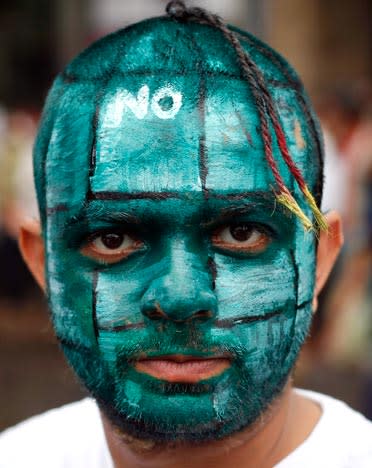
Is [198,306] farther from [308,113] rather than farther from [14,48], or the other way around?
[14,48]

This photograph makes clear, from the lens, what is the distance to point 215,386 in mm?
2172

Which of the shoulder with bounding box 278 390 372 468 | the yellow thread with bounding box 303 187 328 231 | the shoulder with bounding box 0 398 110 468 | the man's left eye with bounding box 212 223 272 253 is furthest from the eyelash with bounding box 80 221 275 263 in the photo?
the shoulder with bounding box 0 398 110 468

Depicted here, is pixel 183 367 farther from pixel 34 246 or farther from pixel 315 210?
pixel 34 246

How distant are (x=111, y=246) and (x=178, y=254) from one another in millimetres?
182

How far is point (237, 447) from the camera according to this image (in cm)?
234

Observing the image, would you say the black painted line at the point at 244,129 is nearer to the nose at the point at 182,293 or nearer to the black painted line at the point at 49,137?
the nose at the point at 182,293

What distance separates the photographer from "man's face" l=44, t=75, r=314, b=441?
7.07 feet

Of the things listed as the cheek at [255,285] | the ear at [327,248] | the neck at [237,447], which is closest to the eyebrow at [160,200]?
the cheek at [255,285]

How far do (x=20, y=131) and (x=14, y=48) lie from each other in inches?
154

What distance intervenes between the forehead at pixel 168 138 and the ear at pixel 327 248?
319 mm

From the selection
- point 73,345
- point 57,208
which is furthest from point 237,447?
point 57,208

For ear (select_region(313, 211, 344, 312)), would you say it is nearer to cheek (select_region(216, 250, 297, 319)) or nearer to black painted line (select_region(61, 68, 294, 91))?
cheek (select_region(216, 250, 297, 319))

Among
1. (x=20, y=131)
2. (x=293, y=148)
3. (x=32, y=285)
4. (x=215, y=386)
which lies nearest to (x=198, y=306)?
(x=215, y=386)

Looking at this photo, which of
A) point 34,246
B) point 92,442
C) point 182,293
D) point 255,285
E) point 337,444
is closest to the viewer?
point 182,293
